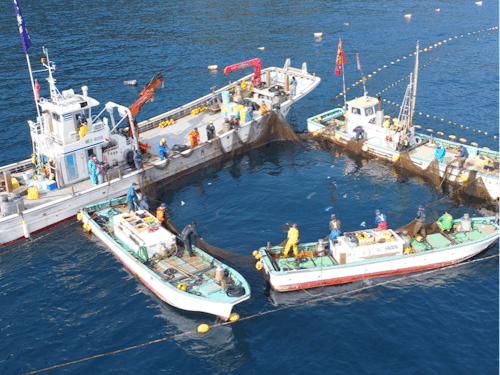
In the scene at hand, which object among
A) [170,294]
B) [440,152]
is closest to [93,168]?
[170,294]

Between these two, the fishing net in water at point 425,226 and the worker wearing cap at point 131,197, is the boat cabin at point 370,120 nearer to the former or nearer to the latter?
the fishing net in water at point 425,226

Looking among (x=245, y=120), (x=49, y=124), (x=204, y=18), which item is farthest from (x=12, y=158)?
(x=204, y=18)

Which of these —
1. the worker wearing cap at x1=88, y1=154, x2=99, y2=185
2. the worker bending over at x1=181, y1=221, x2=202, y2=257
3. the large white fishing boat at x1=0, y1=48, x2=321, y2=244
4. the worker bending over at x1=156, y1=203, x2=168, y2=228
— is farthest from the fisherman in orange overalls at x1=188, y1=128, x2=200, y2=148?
the worker bending over at x1=181, y1=221, x2=202, y2=257

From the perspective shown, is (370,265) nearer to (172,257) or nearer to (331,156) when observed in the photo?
(172,257)

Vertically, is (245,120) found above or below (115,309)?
above

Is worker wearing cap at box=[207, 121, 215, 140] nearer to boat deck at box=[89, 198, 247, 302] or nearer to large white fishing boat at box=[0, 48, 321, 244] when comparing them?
large white fishing boat at box=[0, 48, 321, 244]

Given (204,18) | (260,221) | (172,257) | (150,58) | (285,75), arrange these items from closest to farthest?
(172,257), (260,221), (285,75), (150,58), (204,18)

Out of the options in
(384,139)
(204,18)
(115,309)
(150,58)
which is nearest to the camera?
(115,309)
